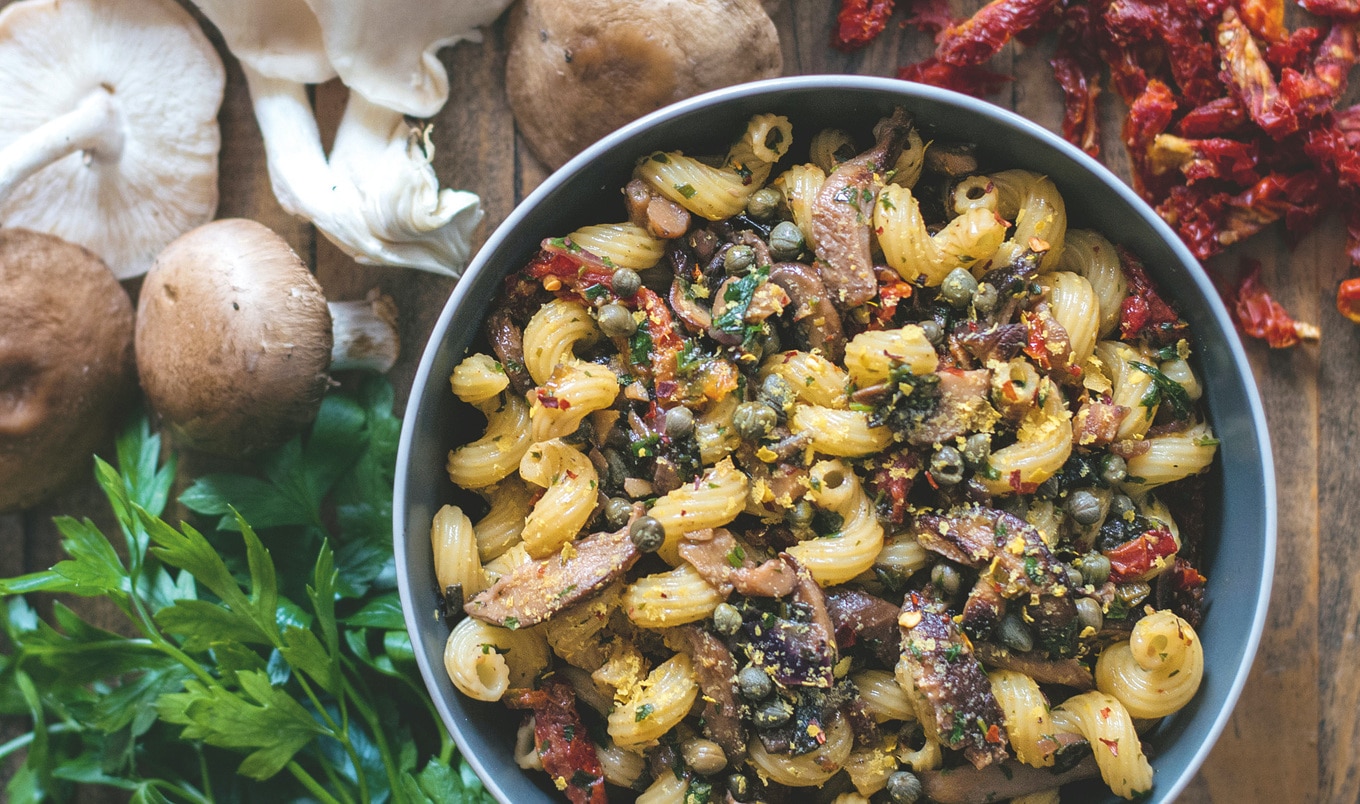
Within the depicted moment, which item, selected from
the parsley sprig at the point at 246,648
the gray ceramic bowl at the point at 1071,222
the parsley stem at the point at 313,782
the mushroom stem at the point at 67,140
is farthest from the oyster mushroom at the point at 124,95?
the parsley stem at the point at 313,782

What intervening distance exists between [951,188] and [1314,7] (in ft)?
4.48

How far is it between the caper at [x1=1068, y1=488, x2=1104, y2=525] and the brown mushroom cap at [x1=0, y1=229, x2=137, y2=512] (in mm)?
2973

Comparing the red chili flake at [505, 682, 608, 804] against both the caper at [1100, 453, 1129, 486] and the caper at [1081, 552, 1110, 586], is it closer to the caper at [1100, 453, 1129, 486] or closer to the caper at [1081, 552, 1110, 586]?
the caper at [1081, 552, 1110, 586]

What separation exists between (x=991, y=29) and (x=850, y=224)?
0.95 metres

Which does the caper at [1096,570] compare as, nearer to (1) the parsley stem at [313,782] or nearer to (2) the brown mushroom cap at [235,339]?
(1) the parsley stem at [313,782]

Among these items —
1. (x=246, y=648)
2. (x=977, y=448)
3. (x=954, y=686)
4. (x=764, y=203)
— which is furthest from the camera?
(x=246, y=648)

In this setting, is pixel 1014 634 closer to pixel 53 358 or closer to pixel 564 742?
pixel 564 742

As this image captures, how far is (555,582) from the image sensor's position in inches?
94.5

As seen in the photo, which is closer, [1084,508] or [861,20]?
[1084,508]

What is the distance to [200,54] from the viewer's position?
3.20 m

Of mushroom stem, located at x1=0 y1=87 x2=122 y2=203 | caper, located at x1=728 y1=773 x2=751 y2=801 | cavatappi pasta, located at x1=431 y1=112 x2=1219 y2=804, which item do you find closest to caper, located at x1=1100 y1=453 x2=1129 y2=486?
cavatappi pasta, located at x1=431 y1=112 x2=1219 y2=804

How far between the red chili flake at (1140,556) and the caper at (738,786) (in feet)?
3.50

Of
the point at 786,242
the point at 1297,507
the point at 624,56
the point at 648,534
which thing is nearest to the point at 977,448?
the point at 786,242

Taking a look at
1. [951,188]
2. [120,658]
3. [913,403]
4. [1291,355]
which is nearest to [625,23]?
[951,188]
